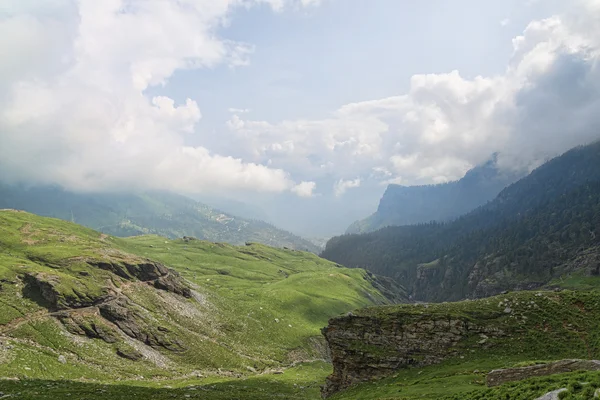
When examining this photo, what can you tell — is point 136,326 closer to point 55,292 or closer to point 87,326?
point 87,326

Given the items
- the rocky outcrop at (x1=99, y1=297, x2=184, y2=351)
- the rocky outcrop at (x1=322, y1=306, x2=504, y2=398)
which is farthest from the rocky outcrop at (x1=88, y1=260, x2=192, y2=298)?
the rocky outcrop at (x1=322, y1=306, x2=504, y2=398)

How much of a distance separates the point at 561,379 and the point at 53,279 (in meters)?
98.8

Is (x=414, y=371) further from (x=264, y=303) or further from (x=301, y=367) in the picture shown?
(x=264, y=303)

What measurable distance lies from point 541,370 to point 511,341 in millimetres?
20968

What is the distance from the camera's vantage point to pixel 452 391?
115 feet

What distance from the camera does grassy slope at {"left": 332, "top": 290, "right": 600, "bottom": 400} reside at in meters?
41.0

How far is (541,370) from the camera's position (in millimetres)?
30016

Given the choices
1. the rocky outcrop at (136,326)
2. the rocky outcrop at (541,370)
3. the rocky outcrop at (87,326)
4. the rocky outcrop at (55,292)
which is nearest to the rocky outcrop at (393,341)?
the rocky outcrop at (541,370)

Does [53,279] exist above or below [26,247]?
below

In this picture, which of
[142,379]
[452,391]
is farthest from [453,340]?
[142,379]

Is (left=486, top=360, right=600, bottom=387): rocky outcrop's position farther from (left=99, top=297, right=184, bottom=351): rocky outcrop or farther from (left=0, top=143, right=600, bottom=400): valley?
(left=99, top=297, right=184, bottom=351): rocky outcrop

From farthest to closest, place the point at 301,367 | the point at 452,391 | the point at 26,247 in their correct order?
1. the point at 26,247
2. the point at 301,367
3. the point at 452,391

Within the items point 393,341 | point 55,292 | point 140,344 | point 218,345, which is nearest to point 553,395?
point 393,341

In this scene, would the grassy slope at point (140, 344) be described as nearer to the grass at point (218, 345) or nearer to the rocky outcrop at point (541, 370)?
the grass at point (218, 345)
